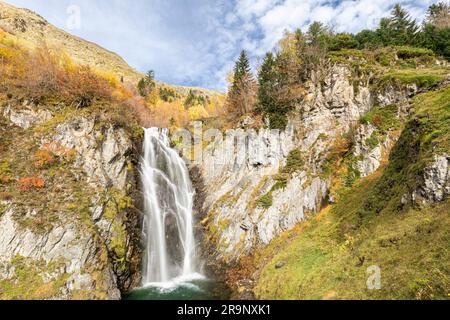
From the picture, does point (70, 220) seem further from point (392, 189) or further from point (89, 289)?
point (392, 189)

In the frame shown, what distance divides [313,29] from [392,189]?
29.4 m

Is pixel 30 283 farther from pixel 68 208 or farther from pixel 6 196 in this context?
pixel 6 196

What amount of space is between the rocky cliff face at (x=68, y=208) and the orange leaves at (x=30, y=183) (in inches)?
2.3

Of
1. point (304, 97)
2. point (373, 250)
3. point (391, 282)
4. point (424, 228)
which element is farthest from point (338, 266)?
point (304, 97)

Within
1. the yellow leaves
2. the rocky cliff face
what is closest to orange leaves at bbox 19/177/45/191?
the rocky cliff face

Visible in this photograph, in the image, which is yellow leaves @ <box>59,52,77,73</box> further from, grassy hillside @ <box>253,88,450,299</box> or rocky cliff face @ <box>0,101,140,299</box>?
grassy hillside @ <box>253,88,450,299</box>

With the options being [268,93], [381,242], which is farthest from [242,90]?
[381,242]

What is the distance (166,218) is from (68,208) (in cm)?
852

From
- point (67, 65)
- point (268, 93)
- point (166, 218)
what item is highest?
point (67, 65)

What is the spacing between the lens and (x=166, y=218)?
23656 millimetres

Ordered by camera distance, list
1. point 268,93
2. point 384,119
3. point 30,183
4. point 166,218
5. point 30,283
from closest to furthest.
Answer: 1. point 30,283
2. point 30,183
3. point 384,119
4. point 166,218
5. point 268,93
